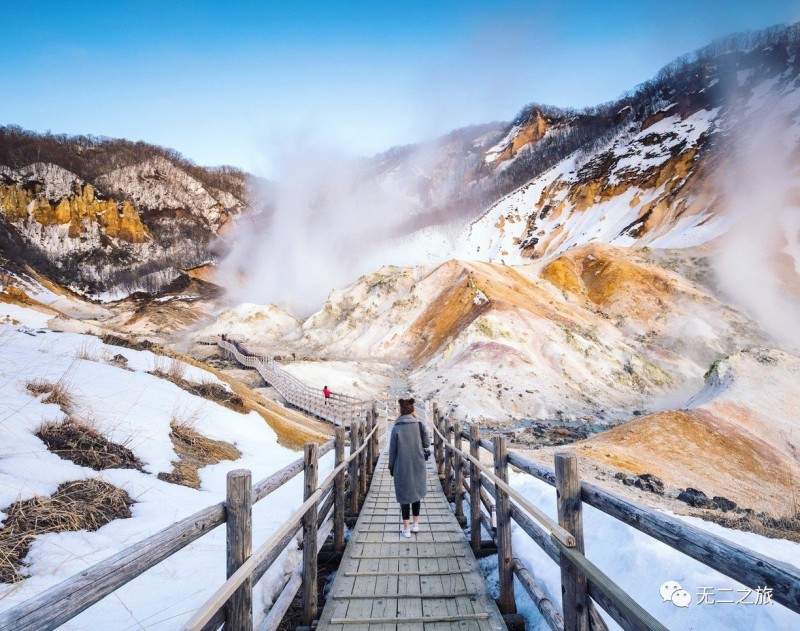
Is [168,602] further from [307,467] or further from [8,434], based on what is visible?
[8,434]

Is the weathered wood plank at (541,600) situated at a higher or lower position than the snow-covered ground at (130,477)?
lower

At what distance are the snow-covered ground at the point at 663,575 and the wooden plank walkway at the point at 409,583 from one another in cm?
55

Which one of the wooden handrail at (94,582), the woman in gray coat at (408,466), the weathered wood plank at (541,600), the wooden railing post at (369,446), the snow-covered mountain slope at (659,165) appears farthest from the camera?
the snow-covered mountain slope at (659,165)

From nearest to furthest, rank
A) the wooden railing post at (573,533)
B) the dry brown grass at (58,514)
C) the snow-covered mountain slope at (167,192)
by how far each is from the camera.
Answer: the wooden railing post at (573,533) < the dry brown grass at (58,514) < the snow-covered mountain slope at (167,192)

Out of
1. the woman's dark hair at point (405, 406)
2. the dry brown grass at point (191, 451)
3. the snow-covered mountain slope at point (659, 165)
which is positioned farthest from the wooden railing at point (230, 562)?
the snow-covered mountain slope at point (659, 165)

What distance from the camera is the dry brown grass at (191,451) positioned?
5941 millimetres

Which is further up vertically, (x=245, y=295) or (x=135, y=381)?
(x=245, y=295)

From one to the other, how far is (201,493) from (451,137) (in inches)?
7368

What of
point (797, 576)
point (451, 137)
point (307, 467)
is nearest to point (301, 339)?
point (307, 467)

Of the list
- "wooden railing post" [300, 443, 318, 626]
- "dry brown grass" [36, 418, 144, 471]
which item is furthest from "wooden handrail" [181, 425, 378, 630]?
"dry brown grass" [36, 418, 144, 471]

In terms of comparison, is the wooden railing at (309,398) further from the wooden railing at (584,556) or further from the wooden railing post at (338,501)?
the wooden railing at (584,556)

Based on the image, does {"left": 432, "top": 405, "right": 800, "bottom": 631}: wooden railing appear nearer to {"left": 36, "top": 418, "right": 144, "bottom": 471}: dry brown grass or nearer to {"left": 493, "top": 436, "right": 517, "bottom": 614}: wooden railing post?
{"left": 493, "top": 436, "right": 517, "bottom": 614}: wooden railing post

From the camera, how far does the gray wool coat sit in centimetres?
585

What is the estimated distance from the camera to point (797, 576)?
1.25 m
